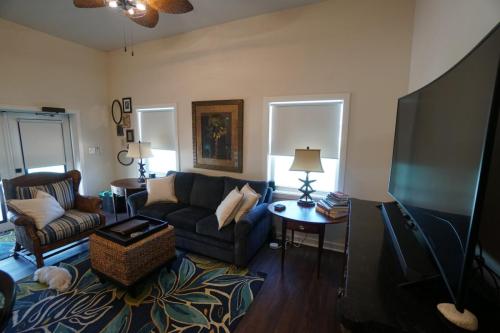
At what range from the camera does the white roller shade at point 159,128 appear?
3971 millimetres

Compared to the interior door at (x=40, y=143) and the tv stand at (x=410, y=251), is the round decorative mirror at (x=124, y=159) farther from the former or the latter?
the tv stand at (x=410, y=251)

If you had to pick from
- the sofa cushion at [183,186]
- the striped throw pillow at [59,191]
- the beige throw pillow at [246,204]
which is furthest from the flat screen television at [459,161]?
the striped throw pillow at [59,191]

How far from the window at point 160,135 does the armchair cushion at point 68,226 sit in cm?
153

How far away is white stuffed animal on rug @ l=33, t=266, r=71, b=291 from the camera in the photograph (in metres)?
2.14

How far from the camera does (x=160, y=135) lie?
13.4 ft

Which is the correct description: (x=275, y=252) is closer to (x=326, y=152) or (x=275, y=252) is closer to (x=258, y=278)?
(x=258, y=278)

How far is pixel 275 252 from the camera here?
287 cm

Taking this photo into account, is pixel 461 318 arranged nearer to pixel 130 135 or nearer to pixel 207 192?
pixel 207 192

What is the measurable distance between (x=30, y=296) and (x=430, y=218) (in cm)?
322

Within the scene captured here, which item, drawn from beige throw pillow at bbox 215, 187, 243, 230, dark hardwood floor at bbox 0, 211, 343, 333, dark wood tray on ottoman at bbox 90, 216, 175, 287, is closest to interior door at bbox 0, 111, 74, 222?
dark hardwood floor at bbox 0, 211, 343, 333

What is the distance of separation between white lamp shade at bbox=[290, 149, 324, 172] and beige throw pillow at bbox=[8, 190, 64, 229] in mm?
2912

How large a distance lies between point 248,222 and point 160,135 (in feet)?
8.75

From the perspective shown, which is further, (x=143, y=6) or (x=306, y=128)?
(x=306, y=128)

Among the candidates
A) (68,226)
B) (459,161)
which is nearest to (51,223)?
(68,226)
